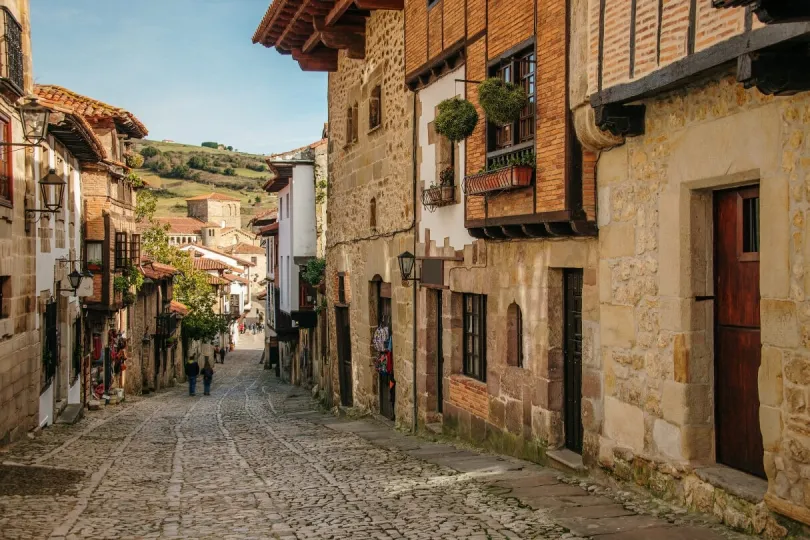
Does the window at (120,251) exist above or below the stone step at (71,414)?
above

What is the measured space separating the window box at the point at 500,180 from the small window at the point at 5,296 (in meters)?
7.57

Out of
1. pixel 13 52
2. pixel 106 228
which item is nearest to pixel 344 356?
pixel 106 228

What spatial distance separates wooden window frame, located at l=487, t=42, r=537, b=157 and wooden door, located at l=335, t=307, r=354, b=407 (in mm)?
9950

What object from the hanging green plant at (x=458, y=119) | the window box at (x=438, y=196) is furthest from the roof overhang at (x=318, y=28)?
the hanging green plant at (x=458, y=119)

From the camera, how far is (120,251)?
2642 cm

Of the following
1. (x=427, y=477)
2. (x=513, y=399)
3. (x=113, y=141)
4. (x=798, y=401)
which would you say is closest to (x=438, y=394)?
(x=513, y=399)

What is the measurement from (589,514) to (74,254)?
17473 millimetres

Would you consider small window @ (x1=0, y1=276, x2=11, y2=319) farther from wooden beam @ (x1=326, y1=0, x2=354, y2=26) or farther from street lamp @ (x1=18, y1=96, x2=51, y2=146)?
wooden beam @ (x1=326, y1=0, x2=354, y2=26)

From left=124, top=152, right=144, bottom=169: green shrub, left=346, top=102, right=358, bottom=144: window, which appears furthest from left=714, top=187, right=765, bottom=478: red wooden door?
left=124, top=152, right=144, bottom=169: green shrub

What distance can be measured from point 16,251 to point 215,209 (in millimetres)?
115656

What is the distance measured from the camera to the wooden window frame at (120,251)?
26.0m

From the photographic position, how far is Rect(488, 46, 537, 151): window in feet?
34.2

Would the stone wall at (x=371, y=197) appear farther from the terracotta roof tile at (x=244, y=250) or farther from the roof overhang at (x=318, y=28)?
the terracotta roof tile at (x=244, y=250)

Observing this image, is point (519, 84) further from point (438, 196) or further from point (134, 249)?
point (134, 249)
